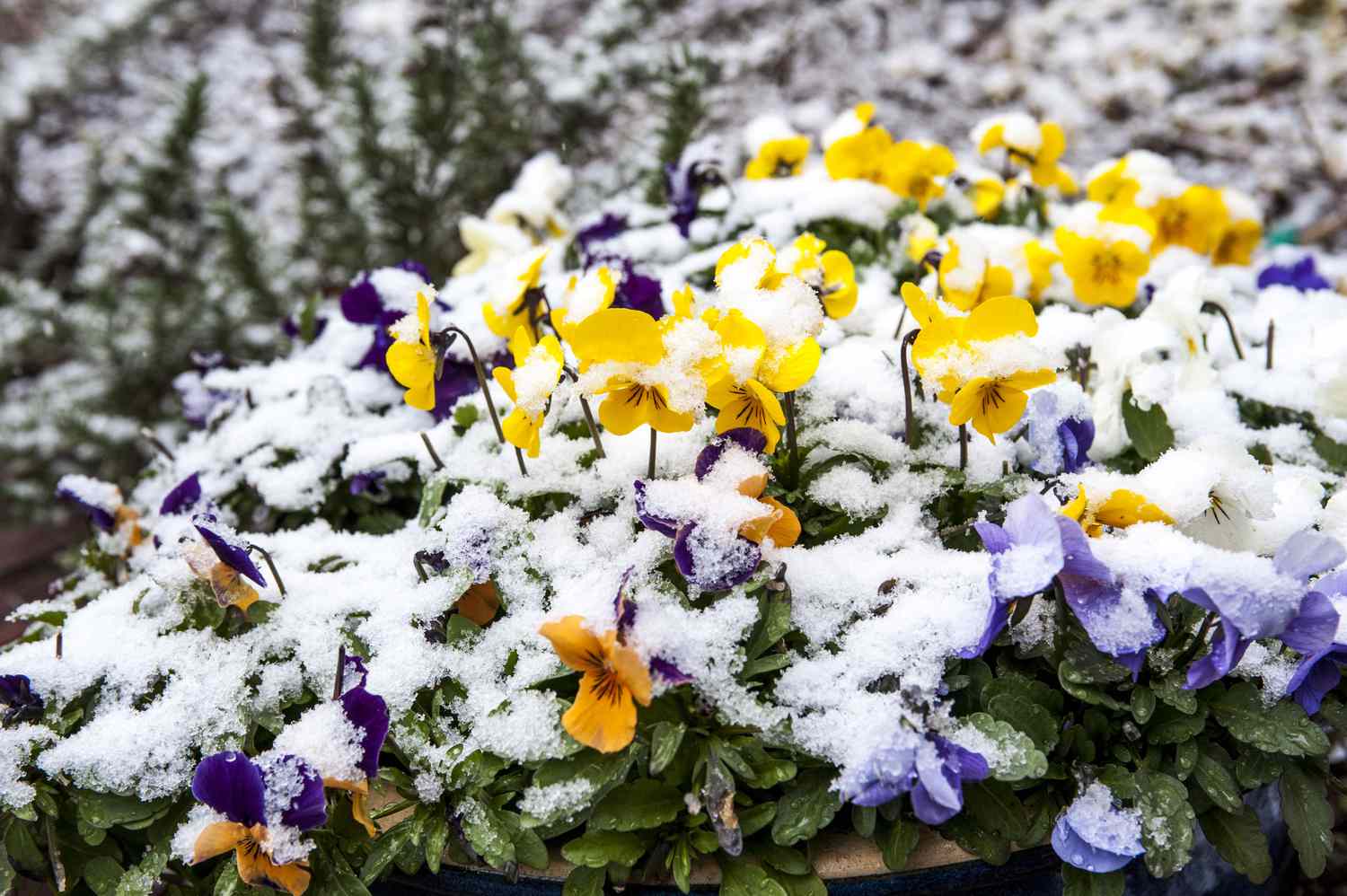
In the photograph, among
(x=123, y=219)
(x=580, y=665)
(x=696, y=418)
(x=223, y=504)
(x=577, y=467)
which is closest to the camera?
(x=580, y=665)

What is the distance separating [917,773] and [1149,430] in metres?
0.54

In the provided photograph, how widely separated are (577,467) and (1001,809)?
1.83ft

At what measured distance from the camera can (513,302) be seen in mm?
1202

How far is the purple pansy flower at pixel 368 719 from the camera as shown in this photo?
2.94 feet

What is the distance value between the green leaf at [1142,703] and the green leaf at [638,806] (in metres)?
0.39

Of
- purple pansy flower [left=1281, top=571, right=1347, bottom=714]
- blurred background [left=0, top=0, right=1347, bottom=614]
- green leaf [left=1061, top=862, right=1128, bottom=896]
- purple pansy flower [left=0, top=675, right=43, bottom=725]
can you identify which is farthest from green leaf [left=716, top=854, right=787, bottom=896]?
blurred background [left=0, top=0, right=1347, bottom=614]

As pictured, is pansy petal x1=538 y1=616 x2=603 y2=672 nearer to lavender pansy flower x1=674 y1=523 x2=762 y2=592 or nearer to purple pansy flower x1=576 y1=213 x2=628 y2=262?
lavender pansy flower x1=674 y1=523 x2=762 y2=592

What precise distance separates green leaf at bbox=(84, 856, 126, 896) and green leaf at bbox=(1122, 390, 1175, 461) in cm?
110

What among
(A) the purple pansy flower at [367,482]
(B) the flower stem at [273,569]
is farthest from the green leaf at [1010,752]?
(A) the purple pansy flower at [367,482]

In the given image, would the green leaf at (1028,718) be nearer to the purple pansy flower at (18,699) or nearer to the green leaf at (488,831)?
the green leaf at (488,831)

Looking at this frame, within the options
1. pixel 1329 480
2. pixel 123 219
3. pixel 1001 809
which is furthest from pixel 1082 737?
pixel 123 219

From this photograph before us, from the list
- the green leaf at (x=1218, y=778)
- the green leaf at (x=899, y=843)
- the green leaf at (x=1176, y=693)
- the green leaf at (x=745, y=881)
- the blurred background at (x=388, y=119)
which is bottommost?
the blurred background at (x=388, y=119)

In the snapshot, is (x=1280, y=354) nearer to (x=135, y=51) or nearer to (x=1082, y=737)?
(x=1082, y=737)

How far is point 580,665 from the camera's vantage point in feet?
2.81
